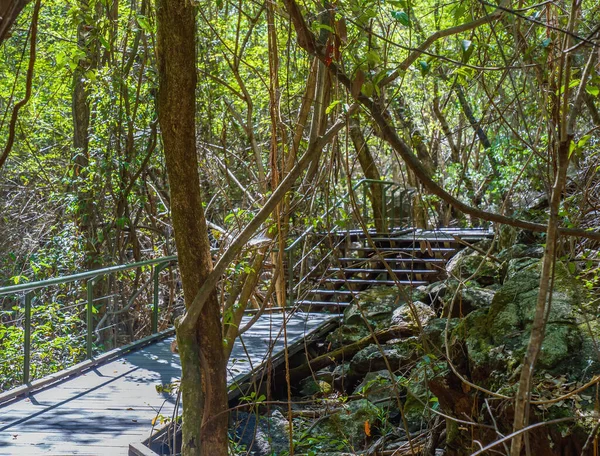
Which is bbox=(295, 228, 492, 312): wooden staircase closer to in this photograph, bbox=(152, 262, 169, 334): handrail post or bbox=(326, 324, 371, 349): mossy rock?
bbox=(326, 324, 371, 349): mossy rock

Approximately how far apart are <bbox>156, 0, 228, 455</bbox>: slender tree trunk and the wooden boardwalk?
823 mm

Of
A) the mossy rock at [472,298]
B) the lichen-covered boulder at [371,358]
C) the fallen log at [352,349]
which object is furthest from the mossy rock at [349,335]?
the mossy rock at [472,298]

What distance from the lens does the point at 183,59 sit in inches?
132

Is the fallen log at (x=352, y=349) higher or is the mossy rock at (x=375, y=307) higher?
the mossy rock at (x=375, y=307)

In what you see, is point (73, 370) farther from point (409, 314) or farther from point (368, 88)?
point (368, 88)

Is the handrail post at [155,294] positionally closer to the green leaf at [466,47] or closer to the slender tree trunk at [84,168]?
the slender tree trunk at [84,168]

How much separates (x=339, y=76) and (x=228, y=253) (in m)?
0.96

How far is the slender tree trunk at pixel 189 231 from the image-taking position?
3.35 meters

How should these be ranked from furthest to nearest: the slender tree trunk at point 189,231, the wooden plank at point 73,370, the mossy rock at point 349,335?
the mossy rock at point 349,335 < the wooden plank at point 73,370 < the slender tree trunk at point 189,231

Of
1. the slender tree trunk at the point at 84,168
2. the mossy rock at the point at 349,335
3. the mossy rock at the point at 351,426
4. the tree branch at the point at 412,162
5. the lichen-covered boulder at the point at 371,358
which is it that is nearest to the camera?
the tree branch at the point at 412,162

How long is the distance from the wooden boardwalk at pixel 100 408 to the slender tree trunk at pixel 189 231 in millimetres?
823

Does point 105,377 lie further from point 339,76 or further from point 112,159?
point 339,76

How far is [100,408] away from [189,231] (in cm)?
365

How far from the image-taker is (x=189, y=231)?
3.47 m
